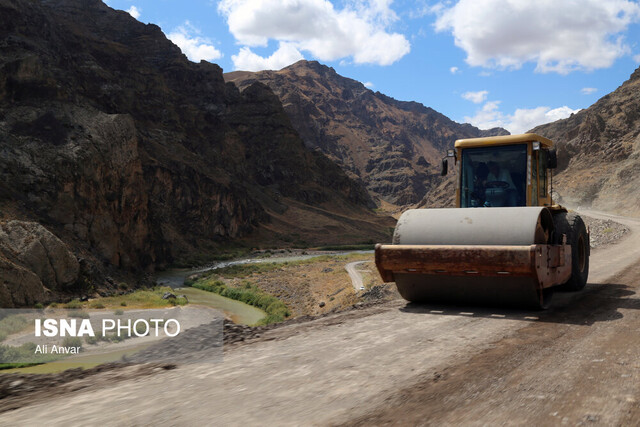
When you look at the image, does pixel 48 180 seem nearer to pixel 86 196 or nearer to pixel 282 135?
pixel 86 196

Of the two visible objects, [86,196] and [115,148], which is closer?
[86,196]

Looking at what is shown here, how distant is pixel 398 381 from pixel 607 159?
90.7 meters

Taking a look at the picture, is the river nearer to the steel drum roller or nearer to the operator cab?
the operator cab

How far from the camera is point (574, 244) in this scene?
1005cm

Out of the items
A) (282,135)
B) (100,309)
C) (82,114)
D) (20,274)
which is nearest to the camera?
(20,274)

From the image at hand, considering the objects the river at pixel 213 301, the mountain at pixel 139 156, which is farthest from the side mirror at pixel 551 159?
the mountain at pixel 139 156

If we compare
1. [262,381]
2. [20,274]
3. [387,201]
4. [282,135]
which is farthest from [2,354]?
[387,201]

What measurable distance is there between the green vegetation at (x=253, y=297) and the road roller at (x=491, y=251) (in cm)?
1883

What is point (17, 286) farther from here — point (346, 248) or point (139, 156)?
point (346, 248)

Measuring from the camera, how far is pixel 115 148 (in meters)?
44.3

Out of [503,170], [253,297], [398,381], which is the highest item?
[503,170]

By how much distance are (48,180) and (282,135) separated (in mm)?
86229

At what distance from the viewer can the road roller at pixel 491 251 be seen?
24.3 feet

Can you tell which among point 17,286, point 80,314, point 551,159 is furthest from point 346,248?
point 551,159
